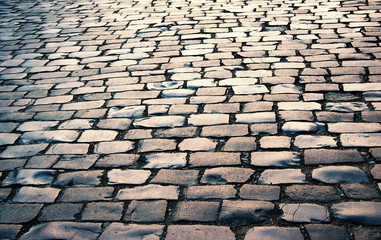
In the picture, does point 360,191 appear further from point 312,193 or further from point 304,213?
point 304,213

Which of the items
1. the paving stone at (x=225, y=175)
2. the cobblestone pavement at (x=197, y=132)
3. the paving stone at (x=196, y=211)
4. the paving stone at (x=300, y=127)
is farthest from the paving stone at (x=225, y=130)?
the paving stone at (x=196, y=211)

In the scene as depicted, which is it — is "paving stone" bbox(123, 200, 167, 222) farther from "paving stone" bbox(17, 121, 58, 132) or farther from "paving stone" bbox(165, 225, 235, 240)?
"paving stone" bbox(17, 121, 58, 132)

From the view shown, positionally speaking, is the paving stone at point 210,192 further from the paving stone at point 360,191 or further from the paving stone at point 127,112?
the paving stone at point 127,112

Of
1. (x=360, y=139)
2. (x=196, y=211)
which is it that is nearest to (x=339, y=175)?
(x=360, y=139)

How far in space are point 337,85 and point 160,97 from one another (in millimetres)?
1433

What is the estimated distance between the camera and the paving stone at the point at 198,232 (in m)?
1.93

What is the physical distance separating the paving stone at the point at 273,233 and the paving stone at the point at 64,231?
0.73 metres

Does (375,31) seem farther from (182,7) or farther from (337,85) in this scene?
(182,7)

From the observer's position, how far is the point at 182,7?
20.9 feet

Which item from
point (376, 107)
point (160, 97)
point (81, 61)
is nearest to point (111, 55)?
point (81, 61)

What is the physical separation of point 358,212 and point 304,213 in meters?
0.25

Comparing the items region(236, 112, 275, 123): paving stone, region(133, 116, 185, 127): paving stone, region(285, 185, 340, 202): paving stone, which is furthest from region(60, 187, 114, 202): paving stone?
region(236, 112, 275, 123): paving stone

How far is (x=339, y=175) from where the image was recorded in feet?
7.47

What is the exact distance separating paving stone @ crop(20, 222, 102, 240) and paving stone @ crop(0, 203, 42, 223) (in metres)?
0.11
